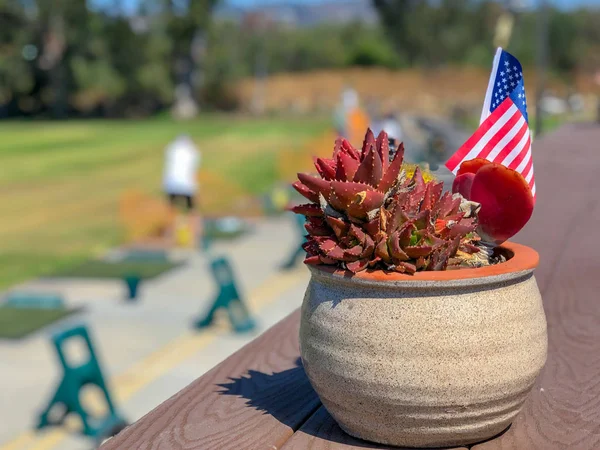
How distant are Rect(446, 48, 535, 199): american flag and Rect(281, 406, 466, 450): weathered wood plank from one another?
85 cm

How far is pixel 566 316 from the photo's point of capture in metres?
3.28

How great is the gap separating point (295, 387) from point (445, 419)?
2.28 feet

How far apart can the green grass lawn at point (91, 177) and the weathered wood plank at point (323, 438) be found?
11202 mm

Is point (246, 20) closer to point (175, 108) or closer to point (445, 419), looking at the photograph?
point (175, 108)

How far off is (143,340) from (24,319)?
1.77m

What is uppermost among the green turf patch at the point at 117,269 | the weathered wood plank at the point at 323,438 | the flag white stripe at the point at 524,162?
the flag white stripe at the point at 524,162

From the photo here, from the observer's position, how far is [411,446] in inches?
81.8

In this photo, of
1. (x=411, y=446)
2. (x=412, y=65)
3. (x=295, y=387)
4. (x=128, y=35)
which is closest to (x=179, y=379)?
(x=295, y=387)

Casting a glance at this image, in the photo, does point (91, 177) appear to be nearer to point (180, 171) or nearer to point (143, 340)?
point (180, 171)

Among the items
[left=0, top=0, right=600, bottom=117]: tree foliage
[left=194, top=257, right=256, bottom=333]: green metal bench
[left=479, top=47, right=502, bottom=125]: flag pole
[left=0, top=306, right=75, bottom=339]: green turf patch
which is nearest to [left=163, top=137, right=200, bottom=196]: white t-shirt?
[left=0, top=306, right=75, bottom=339]: green turf patch

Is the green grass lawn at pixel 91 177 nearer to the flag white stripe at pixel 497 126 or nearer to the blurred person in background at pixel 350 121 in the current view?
the blurred person in background at pixel 350 121

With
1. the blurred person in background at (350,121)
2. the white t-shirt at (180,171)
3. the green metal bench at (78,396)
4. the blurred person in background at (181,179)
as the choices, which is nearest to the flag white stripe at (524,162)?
the green metal bench at (78,396)

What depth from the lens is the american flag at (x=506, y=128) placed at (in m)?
2.39

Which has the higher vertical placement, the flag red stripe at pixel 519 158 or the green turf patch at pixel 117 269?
the flag red stripe at pixel 519 158
